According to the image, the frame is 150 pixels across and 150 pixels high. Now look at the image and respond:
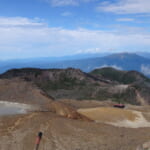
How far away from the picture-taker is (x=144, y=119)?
45719mm

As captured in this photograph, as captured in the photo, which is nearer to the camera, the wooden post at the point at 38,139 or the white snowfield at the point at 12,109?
the wooden post at the point at 38,139

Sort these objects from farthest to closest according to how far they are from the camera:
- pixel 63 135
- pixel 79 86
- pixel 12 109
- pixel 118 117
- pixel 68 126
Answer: pixel 79 86
pixel 118 117
pixel 12 109
pixel 68 126
pixel 63 135

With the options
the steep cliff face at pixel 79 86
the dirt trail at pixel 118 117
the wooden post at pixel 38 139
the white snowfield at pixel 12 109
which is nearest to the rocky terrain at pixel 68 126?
the dirt trail at pixel 118 117

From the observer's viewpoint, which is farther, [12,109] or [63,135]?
[12,109]

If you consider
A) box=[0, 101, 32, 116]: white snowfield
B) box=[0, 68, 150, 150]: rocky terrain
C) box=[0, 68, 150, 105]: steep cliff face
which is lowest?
box=[0, 68, 150, 105]: steep cliff face

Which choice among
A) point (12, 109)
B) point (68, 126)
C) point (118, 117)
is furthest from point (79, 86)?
point (68, 126)

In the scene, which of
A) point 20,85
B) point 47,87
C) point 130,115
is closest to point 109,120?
point 130,115

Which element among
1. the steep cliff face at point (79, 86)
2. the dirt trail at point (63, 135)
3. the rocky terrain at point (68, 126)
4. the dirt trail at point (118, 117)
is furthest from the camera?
the steep cliff face at point (79, 86)

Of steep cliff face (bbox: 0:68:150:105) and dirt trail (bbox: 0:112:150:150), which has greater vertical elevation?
dirt trail (bbox: 0:112:150:150)

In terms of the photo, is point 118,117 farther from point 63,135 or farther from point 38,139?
point 38,139

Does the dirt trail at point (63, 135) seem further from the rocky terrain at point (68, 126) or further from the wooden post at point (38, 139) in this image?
the wooden post at point (38, 139)

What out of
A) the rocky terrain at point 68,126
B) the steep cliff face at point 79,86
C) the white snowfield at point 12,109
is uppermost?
the white snowfield at point 12,109

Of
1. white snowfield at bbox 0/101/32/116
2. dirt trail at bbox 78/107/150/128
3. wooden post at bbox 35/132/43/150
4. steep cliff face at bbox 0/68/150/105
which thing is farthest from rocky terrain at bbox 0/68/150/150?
steep cliff face at bbox 0/68/150/105

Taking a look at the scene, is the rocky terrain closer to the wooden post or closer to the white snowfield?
the wooden post
